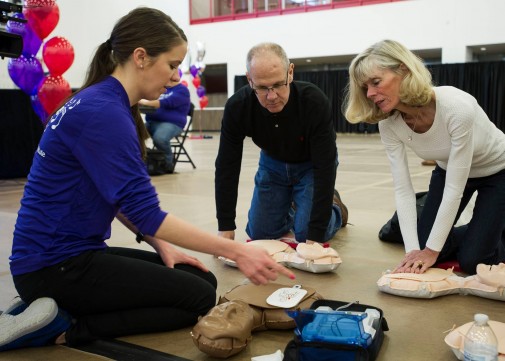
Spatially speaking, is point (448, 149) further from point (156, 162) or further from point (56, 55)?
point (156, 162)

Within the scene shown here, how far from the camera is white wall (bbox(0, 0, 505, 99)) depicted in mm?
14969

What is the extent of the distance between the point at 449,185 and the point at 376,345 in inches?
39.0

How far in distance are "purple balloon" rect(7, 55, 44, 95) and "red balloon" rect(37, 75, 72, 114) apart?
0.13 m

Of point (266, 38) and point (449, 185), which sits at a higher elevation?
point (266, 38)

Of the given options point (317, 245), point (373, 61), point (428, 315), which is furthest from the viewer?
point (317, 245)

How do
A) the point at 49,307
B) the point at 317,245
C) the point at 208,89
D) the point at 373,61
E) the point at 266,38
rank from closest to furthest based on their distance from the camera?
the point at 49,307 < the point at 373,61 < the point at 317,245 < the point at 266,38 < the point at 208,89

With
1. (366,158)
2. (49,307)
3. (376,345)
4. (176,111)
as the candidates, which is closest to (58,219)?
(49,307)

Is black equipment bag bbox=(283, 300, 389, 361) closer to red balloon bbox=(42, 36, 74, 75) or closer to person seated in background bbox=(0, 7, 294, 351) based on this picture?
person seated in background bbox=(0, 7, 294, 351)

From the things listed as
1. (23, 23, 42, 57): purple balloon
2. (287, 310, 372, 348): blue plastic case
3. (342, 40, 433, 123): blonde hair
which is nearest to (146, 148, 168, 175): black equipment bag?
(23, 23, 42, 57): purple balloon

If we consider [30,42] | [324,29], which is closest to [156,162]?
[30,42]

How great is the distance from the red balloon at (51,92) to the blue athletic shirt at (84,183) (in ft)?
13.7

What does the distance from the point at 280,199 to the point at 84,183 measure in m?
1.79

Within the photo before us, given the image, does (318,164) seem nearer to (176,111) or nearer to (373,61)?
(373,61)

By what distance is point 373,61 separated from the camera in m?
2.29
